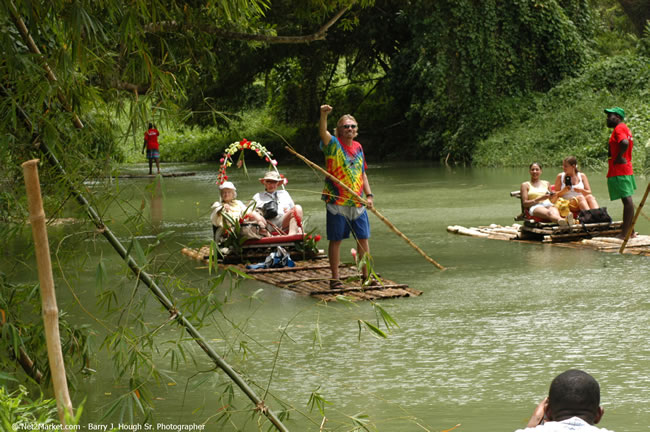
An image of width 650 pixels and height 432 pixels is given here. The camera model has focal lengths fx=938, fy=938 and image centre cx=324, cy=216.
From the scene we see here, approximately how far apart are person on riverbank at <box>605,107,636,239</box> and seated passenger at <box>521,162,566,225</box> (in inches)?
A: 35.8

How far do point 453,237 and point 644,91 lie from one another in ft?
64.1

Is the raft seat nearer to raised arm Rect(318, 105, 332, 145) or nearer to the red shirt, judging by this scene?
raised arm Rect(318, 105, 332, 145)

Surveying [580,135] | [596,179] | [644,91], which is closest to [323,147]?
[596,179]

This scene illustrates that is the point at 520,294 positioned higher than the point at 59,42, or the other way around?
the point at 59,42

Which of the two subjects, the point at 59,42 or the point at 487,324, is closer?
the point at 59,42

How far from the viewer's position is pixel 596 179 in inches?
944

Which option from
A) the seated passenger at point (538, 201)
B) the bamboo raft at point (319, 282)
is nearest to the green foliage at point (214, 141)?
the seated passenger at point (538, 201)

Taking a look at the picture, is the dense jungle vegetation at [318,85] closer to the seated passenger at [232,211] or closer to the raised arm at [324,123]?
the raised arm at [324,123]

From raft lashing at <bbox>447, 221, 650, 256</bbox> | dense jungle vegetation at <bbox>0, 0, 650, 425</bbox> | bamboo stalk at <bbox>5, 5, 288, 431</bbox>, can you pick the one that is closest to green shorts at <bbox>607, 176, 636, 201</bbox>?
raft lashing at <bbox>447, 221, 650, 256</bbox>

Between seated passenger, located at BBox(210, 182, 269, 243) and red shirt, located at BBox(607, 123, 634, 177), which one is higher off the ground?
red shirt, located at BBox(607, 123, 634, 177)

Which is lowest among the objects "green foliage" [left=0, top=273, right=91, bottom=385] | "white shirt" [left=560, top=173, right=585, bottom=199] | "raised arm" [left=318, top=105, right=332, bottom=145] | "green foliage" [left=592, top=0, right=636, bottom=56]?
"green foliage" [left=0, top=273, right=91, bottom=385]

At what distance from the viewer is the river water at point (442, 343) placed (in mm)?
5859

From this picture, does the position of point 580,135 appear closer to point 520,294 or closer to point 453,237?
point 453,237

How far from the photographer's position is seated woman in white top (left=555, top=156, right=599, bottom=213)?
1345cm
